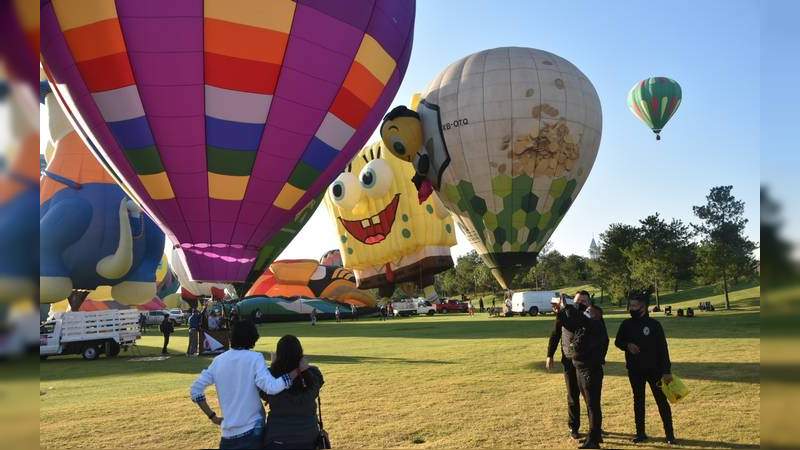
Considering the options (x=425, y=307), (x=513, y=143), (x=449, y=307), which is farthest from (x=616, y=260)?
(x=513, y=143)

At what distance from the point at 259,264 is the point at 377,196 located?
13452 millimetres

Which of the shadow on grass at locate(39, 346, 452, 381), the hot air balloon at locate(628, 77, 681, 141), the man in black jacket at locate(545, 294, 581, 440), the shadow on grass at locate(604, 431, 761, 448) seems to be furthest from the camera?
the hot air balloon at locate(628, 77, 681, 141)

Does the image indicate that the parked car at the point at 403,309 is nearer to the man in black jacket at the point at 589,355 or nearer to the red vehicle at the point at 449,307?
the red vehicle at the point at 449,307

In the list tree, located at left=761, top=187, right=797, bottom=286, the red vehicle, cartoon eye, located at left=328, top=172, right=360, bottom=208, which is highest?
cartoon eye, located at left=328, top=172, right=360, bottom=208

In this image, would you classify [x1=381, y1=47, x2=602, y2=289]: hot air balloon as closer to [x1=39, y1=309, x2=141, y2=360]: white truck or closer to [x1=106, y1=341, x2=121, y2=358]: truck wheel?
[x1=39, y1=309, x2=141, y2=360]: white truck

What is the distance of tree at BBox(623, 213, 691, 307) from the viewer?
39.9m

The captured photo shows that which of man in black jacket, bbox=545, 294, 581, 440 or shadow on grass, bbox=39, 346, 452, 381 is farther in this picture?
shadow on grass, bbox=39, 346, 452, 381

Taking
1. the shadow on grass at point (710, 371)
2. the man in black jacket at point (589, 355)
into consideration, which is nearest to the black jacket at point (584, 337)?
the man in black jacket at point (589, 355)

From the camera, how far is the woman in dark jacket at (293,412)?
3348 millimetres

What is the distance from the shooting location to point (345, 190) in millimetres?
28578

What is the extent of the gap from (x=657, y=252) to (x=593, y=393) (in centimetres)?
4004

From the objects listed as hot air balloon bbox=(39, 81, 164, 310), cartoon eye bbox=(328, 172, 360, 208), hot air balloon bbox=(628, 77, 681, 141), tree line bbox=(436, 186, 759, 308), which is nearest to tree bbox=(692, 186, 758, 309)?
tree line bbox=(436, 186, 759, 308)

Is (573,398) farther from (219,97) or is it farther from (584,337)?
(219,97)

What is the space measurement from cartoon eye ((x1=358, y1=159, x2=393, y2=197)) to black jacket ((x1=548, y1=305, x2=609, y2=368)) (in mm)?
23259
